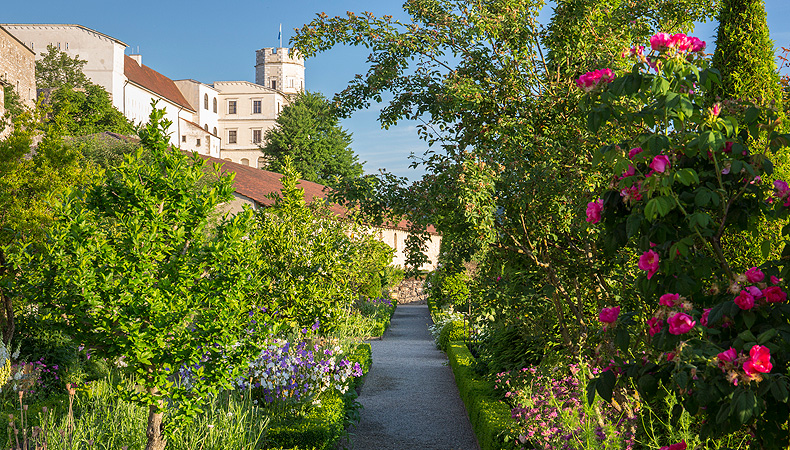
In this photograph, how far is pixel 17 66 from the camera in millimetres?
32500

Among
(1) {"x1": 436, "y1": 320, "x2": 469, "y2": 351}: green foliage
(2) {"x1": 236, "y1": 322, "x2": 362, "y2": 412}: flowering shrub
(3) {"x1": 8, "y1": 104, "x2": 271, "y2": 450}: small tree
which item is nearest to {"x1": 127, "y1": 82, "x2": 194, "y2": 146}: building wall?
(1) {"x1": 436, "y1": 320, "x2": 469, "y2": 351}: green foliage

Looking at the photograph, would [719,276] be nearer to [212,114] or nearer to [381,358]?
[381,358]

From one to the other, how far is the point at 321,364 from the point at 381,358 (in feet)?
23.6

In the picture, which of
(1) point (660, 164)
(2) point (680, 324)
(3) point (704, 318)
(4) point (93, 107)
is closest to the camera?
(2) point (680, 324)

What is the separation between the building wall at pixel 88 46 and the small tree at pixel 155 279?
1890 inches

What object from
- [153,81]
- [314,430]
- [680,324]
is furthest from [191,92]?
[680,324]

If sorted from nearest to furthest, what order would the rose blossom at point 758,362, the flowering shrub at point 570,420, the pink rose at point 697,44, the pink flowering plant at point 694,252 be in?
1. the rose blossom at point 758,362
2. the pink flowering plant at point 694,252
3. the pink rose at point 697,44
4. the flowering shrub at point 570,420

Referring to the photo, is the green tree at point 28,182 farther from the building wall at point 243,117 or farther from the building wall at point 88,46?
the building wall at point 243,117

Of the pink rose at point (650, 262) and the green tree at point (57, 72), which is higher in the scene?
A: the green tree at point (57, 72)

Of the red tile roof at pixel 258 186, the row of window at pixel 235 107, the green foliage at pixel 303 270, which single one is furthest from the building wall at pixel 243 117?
the green foliage at pixel 303 270

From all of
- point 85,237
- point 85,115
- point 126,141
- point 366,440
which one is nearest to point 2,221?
point 85,237

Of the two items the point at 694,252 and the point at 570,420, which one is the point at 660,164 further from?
the point at 570,420

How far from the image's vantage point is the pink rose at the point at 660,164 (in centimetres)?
257

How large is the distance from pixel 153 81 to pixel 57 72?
Result: 12269mm
